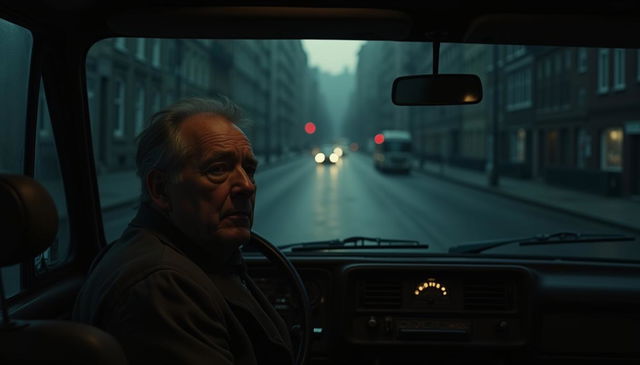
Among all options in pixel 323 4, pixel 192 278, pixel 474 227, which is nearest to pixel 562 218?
pixel 474 227

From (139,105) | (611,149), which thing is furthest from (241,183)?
(611,149)

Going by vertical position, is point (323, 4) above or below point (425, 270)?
above

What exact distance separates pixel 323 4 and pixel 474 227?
30.7ft

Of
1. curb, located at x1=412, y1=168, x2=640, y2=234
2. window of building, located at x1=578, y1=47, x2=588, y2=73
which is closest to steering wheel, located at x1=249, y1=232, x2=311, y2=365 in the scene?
curb, located at x1=412, y1=168, x2=640, y2=234

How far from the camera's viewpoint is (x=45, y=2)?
129 inches

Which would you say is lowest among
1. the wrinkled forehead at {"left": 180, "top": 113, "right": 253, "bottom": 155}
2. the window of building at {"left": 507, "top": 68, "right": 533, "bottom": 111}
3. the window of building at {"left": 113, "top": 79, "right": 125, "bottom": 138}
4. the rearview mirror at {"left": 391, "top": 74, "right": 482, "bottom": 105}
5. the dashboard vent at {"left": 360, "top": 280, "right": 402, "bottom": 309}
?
the dashboard vent at {"left": 360, "top": 280, "right": 402, "bottom": 309}

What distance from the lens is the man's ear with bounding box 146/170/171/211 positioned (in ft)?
7.45

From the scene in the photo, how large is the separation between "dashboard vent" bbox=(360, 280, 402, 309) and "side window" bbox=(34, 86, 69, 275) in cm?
170

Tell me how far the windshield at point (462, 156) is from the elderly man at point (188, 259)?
300 millimetres

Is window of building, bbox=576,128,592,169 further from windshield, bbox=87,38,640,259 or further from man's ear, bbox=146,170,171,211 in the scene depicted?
man's ear, bbox=146,170,171,211

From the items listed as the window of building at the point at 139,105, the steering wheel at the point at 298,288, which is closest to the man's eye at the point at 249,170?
the steering wheel at the point at 298,288

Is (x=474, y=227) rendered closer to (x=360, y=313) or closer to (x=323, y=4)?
(x=360, y=313)

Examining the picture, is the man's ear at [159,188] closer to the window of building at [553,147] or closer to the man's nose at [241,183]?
the man's nose at [241,183]

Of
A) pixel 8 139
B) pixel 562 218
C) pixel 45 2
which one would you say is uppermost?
pixel 45 2
